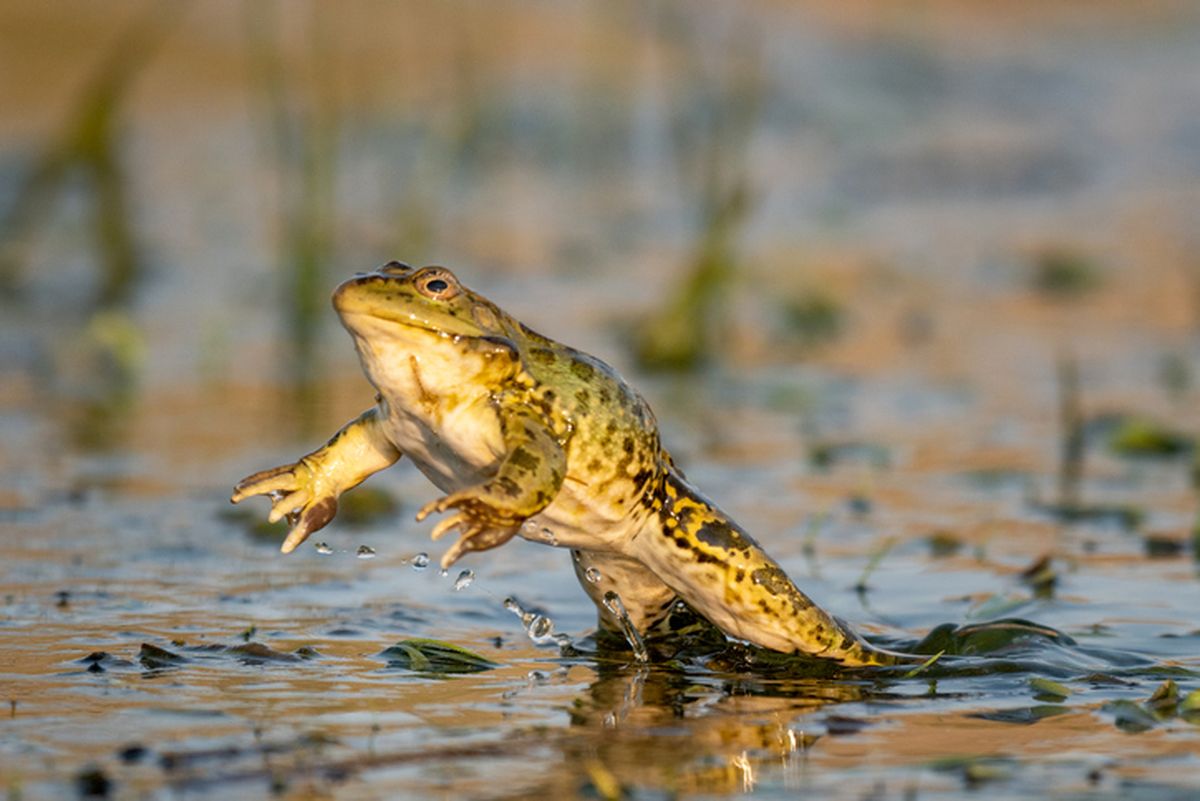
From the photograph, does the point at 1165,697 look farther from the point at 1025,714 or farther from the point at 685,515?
the point at 685,515

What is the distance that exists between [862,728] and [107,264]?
30.2 ft

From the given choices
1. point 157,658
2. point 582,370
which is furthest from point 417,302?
point 157,658

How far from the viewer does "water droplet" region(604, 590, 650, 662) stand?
195 inches

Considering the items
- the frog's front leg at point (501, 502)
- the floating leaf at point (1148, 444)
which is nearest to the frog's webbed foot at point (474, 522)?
the frog's front leg at point (501, 502)

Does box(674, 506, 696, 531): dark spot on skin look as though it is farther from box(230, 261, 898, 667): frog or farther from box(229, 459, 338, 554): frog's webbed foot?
box(229, 459, 338, 554): frog's webbed foot

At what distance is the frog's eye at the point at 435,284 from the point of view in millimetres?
4398

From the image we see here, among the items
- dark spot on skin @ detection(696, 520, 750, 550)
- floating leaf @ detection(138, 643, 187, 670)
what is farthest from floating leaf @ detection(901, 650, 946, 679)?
floating leaf @ detection(138, 643, 187, 670)

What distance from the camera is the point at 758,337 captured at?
1177 cm

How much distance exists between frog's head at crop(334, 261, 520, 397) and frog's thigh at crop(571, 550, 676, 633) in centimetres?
69

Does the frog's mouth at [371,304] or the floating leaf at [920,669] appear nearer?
the frog's mouth at [371,304]


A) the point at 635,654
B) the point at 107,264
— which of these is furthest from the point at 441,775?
the point at 107,264

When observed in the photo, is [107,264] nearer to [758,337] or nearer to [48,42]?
[758,337]

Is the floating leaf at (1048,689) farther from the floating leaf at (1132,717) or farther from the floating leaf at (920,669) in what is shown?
the floating leaf at (920,669)

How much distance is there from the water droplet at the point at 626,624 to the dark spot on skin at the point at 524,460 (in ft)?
2.77
